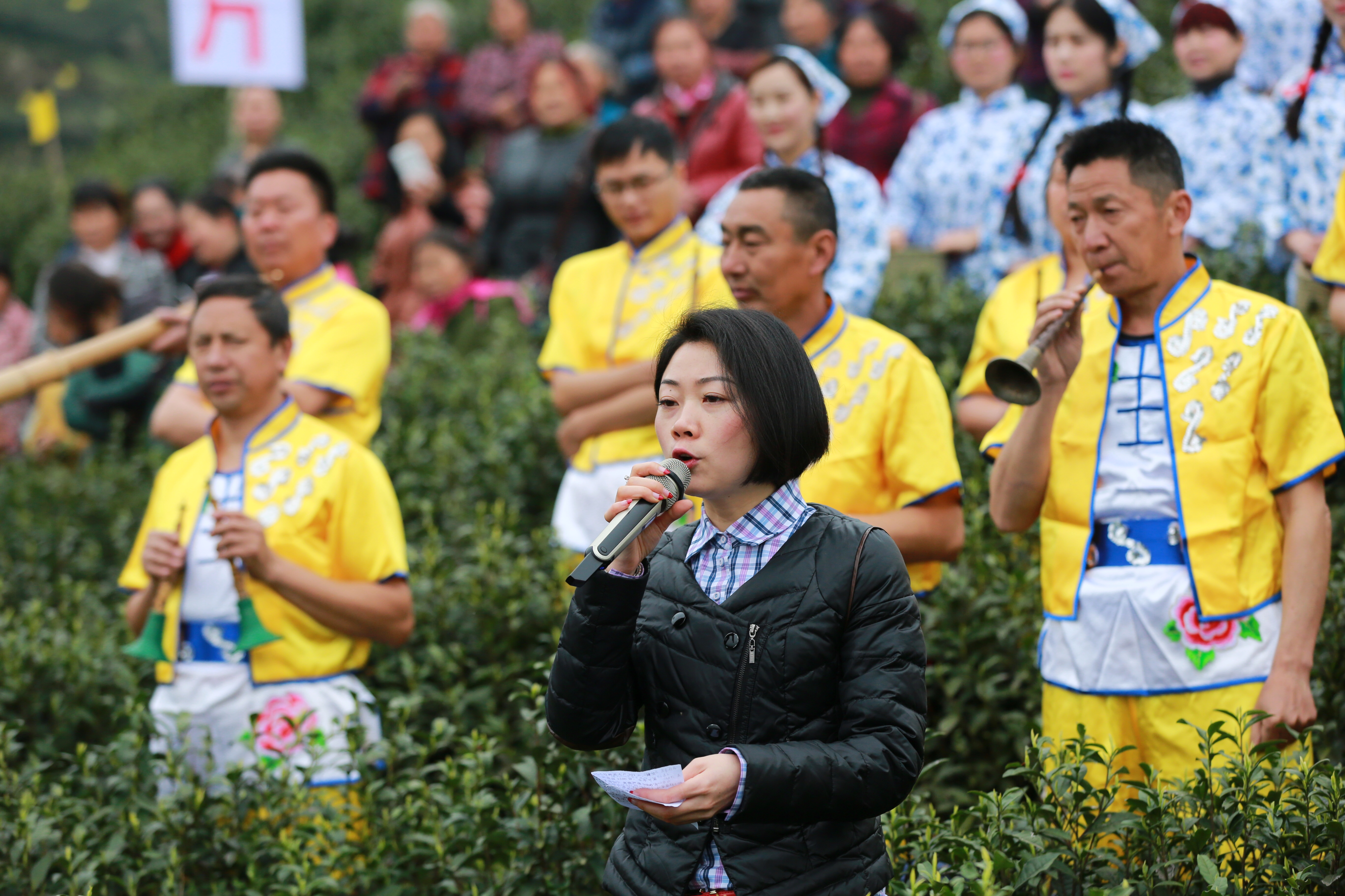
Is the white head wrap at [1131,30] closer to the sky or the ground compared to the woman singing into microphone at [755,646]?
closer to the sky

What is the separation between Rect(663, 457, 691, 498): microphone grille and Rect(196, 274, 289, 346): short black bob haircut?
2256mm

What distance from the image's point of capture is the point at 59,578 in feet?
20.2

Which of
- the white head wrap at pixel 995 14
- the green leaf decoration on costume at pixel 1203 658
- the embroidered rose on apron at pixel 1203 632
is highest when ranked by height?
the white head wrap at pixel 995 14

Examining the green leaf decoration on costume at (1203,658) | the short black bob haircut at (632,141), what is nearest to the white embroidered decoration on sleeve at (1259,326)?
the green leaf decoration on costume at (1203,658)

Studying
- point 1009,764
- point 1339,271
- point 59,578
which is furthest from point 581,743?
point 59,578

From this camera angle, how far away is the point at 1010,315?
4711 mm

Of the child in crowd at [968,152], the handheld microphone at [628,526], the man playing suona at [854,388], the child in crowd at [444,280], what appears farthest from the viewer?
the child in crowd at [444,280]

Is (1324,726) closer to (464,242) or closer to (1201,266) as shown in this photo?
(1201,266)

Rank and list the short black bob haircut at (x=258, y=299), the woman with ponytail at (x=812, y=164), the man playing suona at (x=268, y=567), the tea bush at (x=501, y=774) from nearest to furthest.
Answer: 1. the tea bush at (x=501, y=774)
2. the man playing suona at (x=268, y=567)
3. the short black bob haircut at (x=258, y=299)
4. the woman with ponytail at (x=812, y=164)

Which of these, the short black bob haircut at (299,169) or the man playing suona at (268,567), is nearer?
the man playing suona at (268,567)

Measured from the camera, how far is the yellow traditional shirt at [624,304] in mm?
4641

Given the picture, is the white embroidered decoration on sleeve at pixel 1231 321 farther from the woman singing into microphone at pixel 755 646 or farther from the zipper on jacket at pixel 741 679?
the zipper on jacket at pixel 741 679

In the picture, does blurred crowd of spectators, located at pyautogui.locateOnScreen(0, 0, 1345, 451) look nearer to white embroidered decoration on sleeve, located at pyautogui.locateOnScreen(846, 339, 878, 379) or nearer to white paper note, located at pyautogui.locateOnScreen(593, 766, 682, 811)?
white embroidered decoration on sleeve, located at pyautogui.locateOnScreen(846, 339, 878, 379)

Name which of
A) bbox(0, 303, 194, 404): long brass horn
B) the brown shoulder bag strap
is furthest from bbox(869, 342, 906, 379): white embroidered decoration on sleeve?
bbox(0, 303, 194, 404): long brass horn
